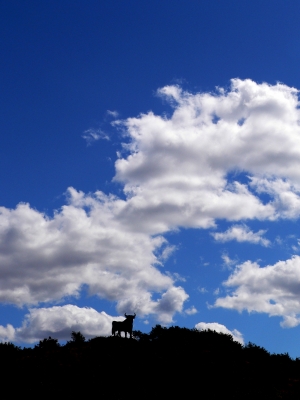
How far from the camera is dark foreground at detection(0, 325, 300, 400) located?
87.9 ft

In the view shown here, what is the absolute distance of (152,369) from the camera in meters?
29.3

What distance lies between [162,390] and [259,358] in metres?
9.67

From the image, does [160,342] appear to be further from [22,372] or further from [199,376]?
[22,372]

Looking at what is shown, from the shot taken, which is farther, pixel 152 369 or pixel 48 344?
pixel 48 344

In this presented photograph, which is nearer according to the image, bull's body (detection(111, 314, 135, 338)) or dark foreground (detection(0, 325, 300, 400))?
dark foreground (detection(0, 325, 300, 400))

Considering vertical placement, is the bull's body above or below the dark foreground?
above

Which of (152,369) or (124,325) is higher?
(124,325)

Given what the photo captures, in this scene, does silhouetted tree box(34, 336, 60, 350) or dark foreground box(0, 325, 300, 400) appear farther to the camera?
silhouetted tree box(34, 336, 60, 350)

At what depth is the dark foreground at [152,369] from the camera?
26.8m

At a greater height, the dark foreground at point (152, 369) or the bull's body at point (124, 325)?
the bull's body at point (124, 325)

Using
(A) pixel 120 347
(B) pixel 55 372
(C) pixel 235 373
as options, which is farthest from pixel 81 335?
(C) pixel 235 373

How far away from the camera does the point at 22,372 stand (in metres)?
29.4

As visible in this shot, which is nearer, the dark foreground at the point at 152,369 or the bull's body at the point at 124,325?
the dark foreground at the point at 152,369

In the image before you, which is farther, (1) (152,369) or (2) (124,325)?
(2) (124,325)
